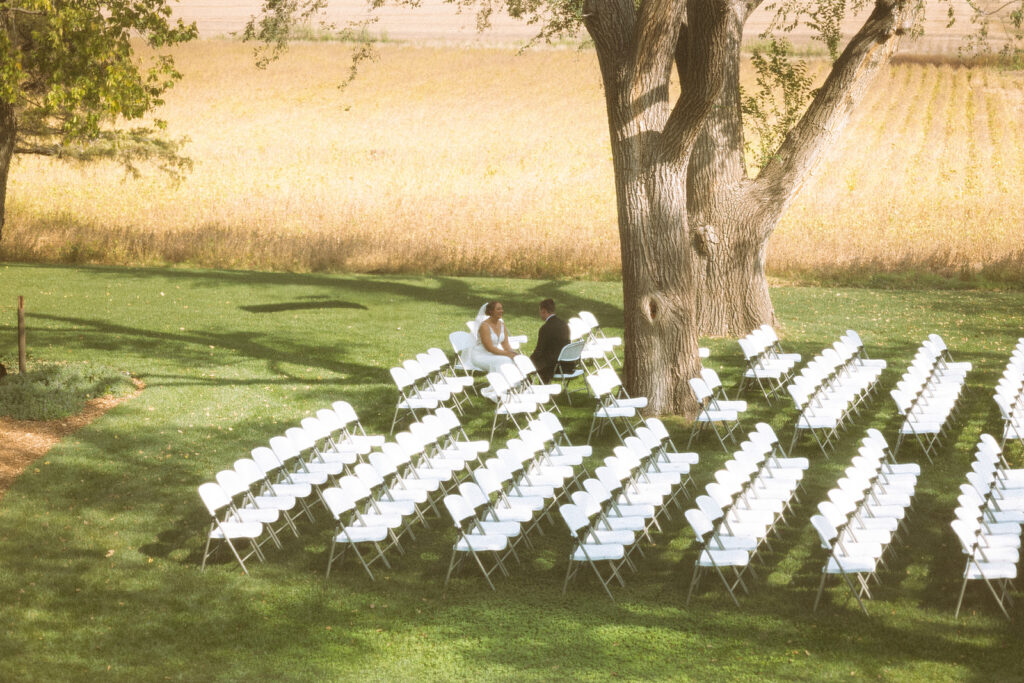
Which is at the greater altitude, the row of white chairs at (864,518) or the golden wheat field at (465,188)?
the golden wheat field at (465,188)

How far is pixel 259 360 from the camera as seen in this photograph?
626 inches

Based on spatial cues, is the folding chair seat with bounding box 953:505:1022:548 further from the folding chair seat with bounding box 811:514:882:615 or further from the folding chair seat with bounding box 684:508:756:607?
the folding chair seat with bounding box 684:508:756:607

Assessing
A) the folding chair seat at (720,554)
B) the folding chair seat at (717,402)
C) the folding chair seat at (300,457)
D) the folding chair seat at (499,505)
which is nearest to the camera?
the folding chair seat at (720,554)

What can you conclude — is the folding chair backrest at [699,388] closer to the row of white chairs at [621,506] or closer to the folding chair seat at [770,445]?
the row of white chairs at [621,506]

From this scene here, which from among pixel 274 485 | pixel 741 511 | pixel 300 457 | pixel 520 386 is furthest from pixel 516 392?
pixel 741 511

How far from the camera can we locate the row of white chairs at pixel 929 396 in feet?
38.3

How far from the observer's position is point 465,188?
3028 cm

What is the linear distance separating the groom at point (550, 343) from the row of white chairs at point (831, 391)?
109 inches

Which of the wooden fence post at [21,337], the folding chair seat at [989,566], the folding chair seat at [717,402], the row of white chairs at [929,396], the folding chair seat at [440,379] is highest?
the wooden fence post at [21,337]

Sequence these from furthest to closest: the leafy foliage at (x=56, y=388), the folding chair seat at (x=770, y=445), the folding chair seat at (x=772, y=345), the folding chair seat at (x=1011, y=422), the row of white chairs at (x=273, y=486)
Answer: the folding chair seat at (x=772, y=345) < the leafy foliage at (x=56, y=388) < the folding chair seat at (x=1011, y=422) < the folding chair seat at (x=770, y=445) < the row of white chairs at (x=273, y=486)

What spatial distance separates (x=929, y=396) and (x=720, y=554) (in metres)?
5.79

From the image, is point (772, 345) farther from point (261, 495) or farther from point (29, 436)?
point (29, 436)

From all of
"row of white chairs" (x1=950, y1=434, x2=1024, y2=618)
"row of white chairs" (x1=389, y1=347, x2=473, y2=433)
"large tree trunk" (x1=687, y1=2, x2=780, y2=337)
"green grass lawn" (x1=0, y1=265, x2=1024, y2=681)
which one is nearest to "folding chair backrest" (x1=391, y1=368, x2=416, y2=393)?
"row of white chairs" (x1=389, y1=347, x2=473, y2=433)

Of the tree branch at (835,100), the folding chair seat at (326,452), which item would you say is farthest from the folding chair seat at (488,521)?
the tree branch at (835,100)
